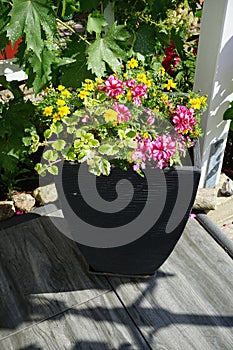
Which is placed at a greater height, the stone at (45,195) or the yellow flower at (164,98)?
the yellow flower at (164,98)

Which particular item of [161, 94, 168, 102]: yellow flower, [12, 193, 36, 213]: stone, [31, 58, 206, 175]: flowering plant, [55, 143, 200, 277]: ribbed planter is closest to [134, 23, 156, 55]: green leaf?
[31, 58, 206, 175]: flowering plant

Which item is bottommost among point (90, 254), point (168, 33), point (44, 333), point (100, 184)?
point (44, 333)

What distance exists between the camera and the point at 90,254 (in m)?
1.89

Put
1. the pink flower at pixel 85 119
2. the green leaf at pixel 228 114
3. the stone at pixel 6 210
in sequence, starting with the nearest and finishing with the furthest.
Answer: the pink flower at pixel 85 119
the green leaf at pixel 228 114
the stone at pixel 6 210

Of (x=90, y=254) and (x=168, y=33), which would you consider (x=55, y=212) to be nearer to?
(x=90, y=254)

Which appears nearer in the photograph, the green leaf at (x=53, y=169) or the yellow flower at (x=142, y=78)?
the green leaf at (x=53, y=169)

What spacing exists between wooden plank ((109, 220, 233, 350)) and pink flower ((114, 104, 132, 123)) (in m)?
0.68

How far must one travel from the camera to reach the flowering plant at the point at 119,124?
1.57 m

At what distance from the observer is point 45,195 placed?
7.75 feet

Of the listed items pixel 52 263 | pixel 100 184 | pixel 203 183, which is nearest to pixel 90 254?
pixel 52 263

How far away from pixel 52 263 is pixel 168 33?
3.51 ft

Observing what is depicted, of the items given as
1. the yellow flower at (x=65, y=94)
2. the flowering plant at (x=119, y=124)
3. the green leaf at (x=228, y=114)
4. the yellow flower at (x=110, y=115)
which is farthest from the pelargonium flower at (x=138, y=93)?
the green leaf at (x=228, y=114)

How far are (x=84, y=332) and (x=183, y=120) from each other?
827 mm

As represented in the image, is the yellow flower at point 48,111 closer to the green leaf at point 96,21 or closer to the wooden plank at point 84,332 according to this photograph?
the green leaf at point 96,21
